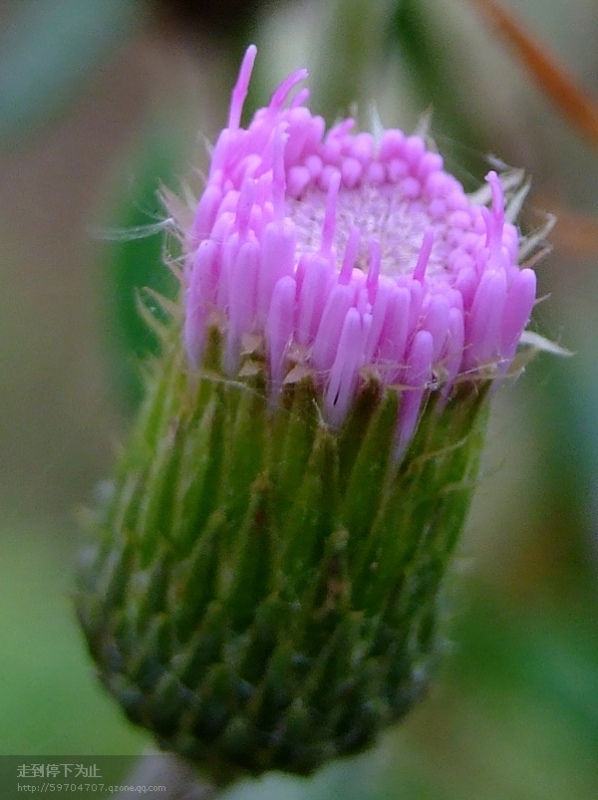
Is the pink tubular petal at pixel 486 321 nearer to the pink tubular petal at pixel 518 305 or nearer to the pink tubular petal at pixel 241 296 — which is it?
the pink tubular petal at pixel 518 305

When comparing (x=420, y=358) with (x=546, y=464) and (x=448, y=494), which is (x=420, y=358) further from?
(x=546, y=464)

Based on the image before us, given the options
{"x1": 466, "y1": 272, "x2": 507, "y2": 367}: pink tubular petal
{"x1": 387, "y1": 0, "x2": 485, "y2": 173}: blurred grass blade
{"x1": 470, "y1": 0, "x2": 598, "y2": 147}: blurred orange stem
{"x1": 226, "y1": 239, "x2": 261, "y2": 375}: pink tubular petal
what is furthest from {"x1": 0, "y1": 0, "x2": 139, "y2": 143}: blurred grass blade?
{"x1": 466, "y1": 272, "x2": 507, "y2": 367}: pink tubular petal

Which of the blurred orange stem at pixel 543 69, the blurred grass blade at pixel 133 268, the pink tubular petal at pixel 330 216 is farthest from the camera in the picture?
the blurred orange stem at pixel 543 69

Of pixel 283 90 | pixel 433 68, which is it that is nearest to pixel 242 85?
pixel 283 90

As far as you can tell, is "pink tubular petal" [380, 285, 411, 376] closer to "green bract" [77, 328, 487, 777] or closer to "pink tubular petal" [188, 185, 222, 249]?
"green bract" [77, 328, 487, 777]

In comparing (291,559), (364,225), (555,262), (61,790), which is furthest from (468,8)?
(61,790)

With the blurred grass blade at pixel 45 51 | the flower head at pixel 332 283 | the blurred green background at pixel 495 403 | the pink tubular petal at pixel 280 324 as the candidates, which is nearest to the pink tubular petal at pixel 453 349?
the flower head at pixel 332 283

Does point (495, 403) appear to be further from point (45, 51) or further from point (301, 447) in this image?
point (45, 51)

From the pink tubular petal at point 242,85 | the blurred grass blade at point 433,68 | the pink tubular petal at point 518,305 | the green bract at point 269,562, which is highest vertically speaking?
the blurred grass blade at point 433,68
